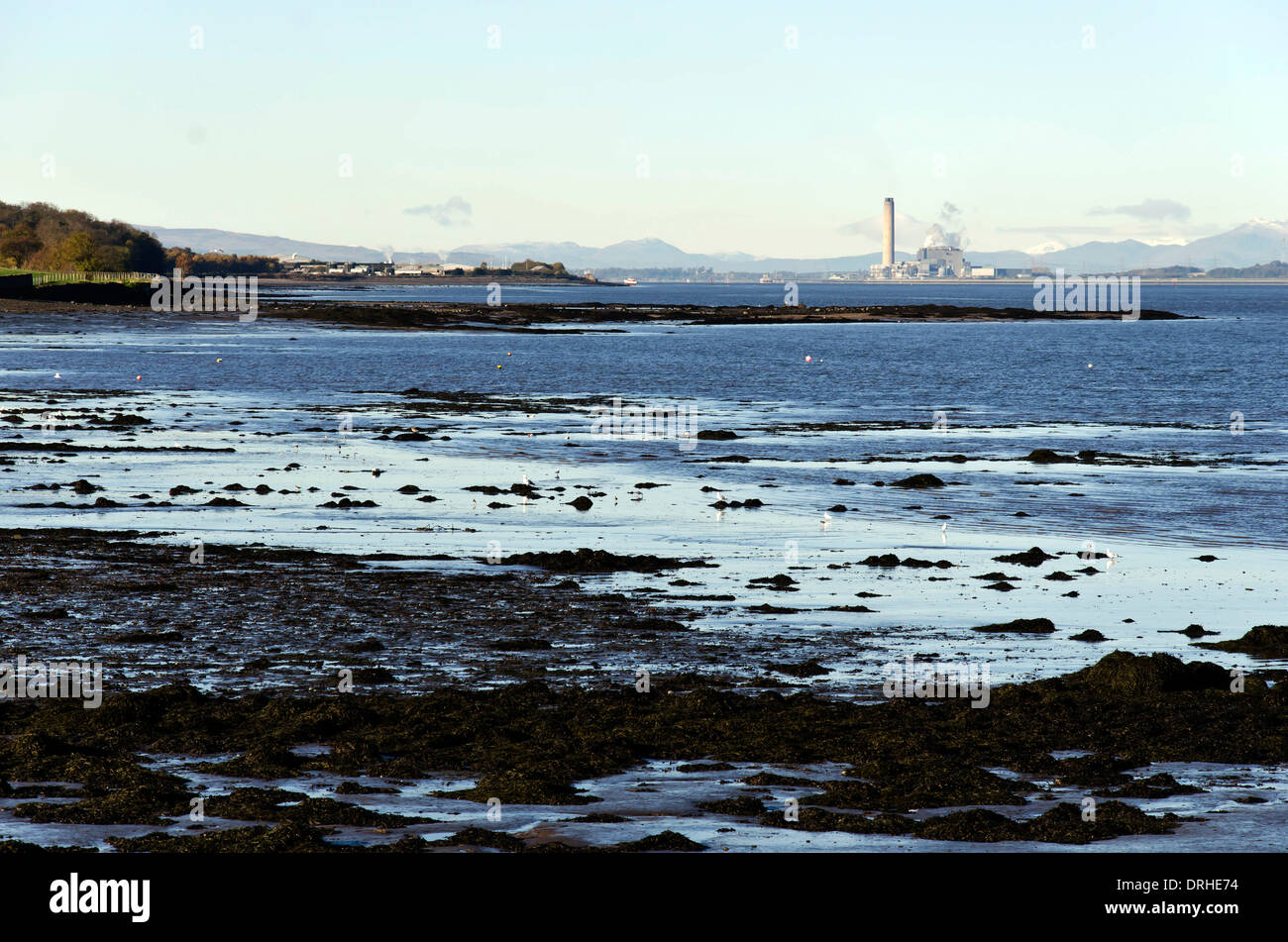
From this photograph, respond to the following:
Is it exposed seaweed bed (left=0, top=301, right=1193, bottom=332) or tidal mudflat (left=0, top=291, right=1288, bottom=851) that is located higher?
exposed seaweed bed (left=0, top=301, right=1193, bottom=332)

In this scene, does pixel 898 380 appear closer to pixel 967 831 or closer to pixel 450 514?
pixel 450 514

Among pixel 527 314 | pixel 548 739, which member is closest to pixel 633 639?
pixel 548 739

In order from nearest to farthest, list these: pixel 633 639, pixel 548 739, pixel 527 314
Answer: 1. pixel 548 739
2. pixel 633 639
3. pixel 527 314

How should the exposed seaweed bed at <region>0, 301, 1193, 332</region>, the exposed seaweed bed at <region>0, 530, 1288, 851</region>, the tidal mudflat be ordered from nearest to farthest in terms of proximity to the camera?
the exposed seaweed bed at <region>0, 530, 1288, 851</region> → the tidal mudflat → the exposed seaweed bed at <region>0, 301, 1193, 332</region>

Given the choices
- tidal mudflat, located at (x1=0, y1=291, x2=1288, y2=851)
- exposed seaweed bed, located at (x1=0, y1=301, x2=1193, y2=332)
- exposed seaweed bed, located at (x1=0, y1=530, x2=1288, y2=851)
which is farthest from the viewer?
exposed seaweed bed, located at (x1=0, y1=301, x2=1193, y2=332)

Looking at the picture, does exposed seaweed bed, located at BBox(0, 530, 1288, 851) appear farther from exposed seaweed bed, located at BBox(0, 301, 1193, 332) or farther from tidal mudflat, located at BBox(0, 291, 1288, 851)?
exposed seaweed bed, located at BBox(0, 301, 1193, 332)

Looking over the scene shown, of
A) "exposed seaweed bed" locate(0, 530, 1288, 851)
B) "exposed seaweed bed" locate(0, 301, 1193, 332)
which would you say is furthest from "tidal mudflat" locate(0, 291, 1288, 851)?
"exposed seaweed bed" locate(0, 301, 1193, 332)

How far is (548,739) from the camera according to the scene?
43.8 ft

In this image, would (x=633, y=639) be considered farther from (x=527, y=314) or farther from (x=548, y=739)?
(x=527, y=314)

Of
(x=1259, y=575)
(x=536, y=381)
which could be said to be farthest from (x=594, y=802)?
(x=536, y=381)

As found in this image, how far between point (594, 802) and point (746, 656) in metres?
6.06

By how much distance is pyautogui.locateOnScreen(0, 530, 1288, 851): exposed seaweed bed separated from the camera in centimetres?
1095

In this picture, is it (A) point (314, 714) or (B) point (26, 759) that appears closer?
(B) point (26, 759)

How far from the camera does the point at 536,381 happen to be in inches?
2965
